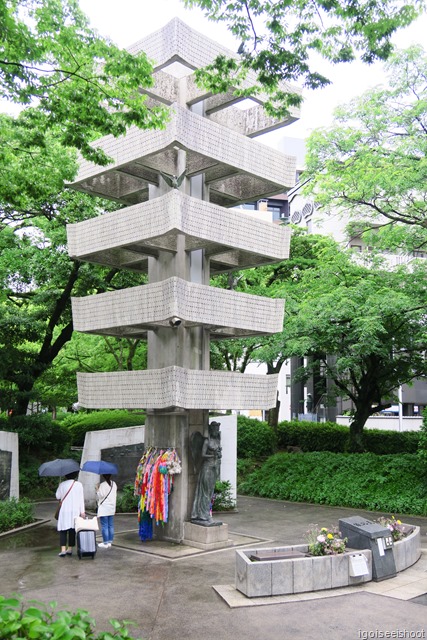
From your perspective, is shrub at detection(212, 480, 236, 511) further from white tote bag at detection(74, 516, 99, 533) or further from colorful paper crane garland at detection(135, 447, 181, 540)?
white tote bag at detection(74, 516, 99, 533)

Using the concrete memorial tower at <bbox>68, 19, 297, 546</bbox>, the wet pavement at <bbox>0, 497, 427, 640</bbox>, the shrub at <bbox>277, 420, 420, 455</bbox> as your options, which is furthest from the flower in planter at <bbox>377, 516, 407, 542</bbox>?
the shrub at <bbox>277, 420, 420, 455</bbox>

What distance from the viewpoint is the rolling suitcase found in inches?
499

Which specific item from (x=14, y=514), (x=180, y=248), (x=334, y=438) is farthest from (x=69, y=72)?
(x=334, y=438)

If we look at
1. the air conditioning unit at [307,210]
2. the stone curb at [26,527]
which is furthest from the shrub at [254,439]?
the air conditioning unit at [307,210]

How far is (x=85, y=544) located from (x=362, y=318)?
10.7 metres

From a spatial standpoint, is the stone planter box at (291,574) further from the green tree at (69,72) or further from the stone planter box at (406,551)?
the green tree at (69,72)

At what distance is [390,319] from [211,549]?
10.9 m

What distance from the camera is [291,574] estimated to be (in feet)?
33.0

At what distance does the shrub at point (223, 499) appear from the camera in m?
19.4

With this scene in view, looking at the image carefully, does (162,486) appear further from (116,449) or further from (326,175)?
(326,175)

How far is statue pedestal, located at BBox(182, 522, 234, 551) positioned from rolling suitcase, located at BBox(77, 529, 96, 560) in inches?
97.0

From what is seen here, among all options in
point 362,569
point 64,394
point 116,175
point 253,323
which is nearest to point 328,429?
point 64,394

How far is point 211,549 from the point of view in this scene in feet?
45.8

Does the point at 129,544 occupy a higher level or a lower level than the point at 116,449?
lower
